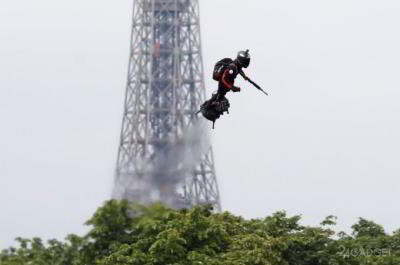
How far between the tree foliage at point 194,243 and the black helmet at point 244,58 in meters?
26.2

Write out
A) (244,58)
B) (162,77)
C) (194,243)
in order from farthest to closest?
1. (162,77)
2. (194,243)
3. (244,58)

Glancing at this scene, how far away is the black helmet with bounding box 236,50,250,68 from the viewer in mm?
31766

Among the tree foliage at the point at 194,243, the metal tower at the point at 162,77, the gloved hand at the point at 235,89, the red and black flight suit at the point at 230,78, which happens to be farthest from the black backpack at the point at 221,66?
the metal tower at the point at 162,77

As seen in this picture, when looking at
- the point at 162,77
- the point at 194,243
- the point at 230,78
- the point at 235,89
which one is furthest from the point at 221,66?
the point at 162,77

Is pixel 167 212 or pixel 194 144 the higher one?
pixel 167 212

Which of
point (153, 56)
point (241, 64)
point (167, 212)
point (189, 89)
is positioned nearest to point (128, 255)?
point (167, 212)

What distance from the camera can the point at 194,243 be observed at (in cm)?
6012

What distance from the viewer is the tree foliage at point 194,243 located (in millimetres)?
58156

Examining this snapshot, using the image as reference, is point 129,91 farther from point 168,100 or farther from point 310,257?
point 310,257

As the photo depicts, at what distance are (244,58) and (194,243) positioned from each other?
2935 cm

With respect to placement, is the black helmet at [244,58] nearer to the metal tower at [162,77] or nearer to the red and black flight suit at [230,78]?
the red and black flight suit at [230,78]

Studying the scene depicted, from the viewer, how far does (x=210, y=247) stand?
197ft

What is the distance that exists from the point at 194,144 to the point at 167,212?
21.0 m

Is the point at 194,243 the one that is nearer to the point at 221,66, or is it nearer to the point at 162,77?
the point at 221,66
